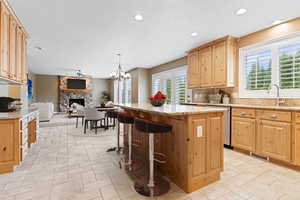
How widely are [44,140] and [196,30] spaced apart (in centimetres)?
466

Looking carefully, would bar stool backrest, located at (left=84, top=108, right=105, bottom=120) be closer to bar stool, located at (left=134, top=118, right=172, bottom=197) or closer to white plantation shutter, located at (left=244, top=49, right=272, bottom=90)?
bar stool, located at (left=134, top=118, right=172, bottom=197)

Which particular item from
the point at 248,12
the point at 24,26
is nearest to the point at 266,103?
the point at 248,12

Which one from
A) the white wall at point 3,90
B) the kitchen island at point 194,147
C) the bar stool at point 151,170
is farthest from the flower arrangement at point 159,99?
the white wall at point 3,90

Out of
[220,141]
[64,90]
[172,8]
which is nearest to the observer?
[220,141]

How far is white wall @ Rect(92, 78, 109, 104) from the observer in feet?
38.3

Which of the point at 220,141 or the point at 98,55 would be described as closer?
the point at 220,141

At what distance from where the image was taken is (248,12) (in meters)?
2.63

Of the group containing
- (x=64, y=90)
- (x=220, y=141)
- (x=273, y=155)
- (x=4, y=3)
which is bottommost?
(x=273, y=155)

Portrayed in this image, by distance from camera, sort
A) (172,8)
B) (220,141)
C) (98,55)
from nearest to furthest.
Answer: (220,141)
(172,8)
(98,55)

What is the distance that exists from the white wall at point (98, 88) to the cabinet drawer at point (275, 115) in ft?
35.4

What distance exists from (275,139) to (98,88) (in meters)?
11.2

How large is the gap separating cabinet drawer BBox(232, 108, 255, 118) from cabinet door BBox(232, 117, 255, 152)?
0.26 ft

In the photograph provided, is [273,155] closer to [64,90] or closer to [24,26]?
[24,26]

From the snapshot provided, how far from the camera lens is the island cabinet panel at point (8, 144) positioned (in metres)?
2.28
